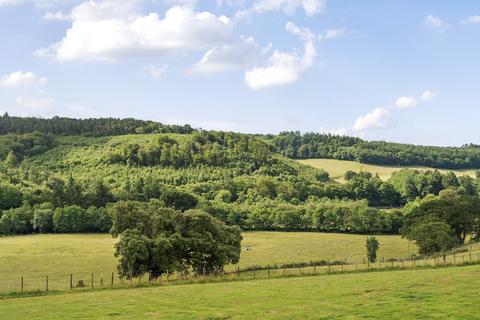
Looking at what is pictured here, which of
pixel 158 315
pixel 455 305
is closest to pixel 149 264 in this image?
pixel 158 315

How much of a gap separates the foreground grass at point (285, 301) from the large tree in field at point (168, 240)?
45.7 ft

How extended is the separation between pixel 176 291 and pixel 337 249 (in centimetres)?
7311

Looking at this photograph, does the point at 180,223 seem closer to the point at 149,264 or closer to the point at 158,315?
the point at 149,264

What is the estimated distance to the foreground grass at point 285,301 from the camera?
89.5 ft

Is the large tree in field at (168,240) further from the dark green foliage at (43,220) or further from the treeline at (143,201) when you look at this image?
the dark green foliage at (43,220)

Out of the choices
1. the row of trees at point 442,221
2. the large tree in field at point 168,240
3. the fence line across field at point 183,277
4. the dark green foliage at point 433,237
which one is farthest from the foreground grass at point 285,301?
the row of trees at point 442,221

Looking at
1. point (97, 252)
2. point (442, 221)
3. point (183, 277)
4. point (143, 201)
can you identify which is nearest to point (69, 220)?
point (143, 201)

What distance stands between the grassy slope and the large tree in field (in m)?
9.91

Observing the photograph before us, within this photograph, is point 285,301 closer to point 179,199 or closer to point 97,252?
point 97,252

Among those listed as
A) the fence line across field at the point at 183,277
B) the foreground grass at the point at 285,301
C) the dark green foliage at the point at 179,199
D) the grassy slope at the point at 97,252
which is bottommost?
the grassy slope at the point at 97,252

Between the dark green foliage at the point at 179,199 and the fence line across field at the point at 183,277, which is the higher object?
the dark green foliage at the point at 179,199

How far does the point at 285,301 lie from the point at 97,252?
7148cm

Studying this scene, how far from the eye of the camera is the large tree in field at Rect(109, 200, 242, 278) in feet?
184

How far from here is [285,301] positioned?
105 feet
